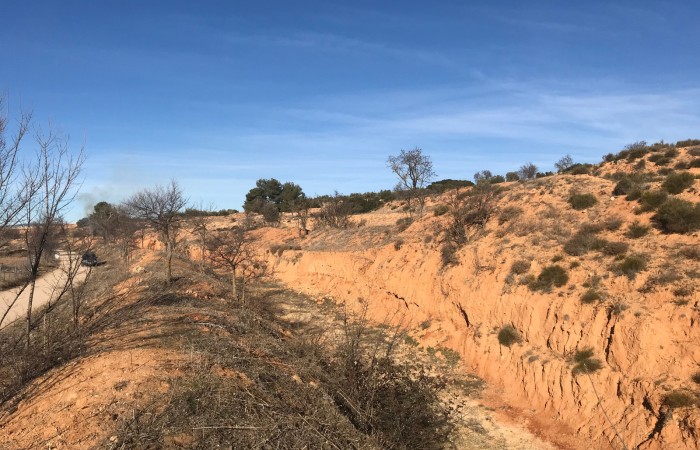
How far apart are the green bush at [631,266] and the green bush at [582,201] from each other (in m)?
6.04

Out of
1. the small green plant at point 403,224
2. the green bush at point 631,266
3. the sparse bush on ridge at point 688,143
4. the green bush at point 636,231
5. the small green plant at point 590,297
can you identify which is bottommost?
the small green plant at point 590,297

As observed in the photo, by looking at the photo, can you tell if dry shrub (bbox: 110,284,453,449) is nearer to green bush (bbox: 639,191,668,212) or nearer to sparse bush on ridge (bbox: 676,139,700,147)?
green bush (bbox: 639,191,668,212)

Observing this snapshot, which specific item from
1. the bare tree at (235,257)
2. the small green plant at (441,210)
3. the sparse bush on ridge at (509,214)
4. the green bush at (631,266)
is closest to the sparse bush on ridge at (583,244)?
the green bush at (631,266)

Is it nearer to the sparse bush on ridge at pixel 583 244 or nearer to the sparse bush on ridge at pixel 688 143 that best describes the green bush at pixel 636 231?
the sparse bush on ridge at pixel 583 244

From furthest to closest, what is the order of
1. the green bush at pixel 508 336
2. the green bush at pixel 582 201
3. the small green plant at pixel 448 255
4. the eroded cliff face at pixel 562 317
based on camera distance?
the small green plant at pixel 448 255
the green bush at pixel 582 201
the green bush at pixel 508 336
the eroded cliff face at pixel 562 317

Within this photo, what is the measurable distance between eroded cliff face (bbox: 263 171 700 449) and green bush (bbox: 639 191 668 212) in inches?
24.0

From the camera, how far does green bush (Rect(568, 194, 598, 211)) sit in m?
18.9

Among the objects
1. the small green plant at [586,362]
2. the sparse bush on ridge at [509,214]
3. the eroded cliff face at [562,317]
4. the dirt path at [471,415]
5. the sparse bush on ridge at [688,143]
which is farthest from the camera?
the sparse bush on ridge at [688,143]

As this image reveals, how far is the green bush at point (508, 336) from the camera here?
13.8 meters

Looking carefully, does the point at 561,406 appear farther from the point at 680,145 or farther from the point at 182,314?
the point at 680,145

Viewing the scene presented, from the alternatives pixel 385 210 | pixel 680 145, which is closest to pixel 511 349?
pixel 680 145

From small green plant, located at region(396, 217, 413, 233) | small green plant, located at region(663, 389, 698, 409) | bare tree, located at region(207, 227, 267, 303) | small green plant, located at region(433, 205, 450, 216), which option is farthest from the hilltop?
small green plant, located at region(396, 217, 413, 233)

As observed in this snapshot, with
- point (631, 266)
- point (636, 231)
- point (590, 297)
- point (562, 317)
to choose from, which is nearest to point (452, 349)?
point (562, 317)

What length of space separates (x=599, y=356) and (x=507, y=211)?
10.6m
